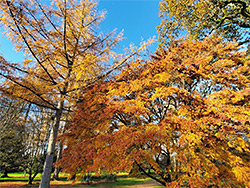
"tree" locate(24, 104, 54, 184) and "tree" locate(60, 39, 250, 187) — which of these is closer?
"tree" locate(60, 39, 250, 187)

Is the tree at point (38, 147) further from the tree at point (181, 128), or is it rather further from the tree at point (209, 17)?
the tree at point (209, 17)

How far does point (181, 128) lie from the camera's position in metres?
3.30

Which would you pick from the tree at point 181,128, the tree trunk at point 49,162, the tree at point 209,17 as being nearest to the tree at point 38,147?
the tree trunk at point 49,162

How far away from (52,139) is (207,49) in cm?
635

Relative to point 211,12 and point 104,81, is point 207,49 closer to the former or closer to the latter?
point 211,12

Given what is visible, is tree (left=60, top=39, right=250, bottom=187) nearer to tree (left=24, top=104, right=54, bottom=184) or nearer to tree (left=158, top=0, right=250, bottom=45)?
tree (left=158, top=0, right=250, bottom=45)

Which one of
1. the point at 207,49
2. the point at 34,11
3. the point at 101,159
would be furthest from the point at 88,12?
the point at 101,159

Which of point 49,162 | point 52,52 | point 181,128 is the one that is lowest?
point 49,162

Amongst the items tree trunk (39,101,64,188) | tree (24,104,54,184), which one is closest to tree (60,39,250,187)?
tree trunk (39,101,64,188)

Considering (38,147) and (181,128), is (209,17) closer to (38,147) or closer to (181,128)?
(181,128)

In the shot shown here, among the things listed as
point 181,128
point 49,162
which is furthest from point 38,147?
point 181,128

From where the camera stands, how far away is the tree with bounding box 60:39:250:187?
307cm

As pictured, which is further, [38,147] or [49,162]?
[38,147]

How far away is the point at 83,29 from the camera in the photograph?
5.33 m
